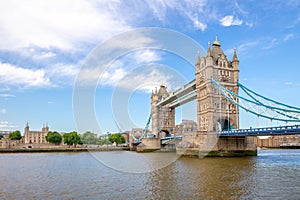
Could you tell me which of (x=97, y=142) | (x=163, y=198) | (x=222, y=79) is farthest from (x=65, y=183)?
(x=97, y=142)

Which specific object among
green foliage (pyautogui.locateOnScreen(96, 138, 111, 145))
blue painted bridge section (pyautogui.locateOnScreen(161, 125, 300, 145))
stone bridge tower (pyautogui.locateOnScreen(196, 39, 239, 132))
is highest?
stone bridge tower (pyautogui.locateOnScreen(196, 39, 239, 132))

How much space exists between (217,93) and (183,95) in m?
15.2

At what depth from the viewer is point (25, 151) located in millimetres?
58438

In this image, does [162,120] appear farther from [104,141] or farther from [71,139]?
[104,141]

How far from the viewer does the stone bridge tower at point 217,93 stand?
3831 cm

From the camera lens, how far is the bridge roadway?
4727cm

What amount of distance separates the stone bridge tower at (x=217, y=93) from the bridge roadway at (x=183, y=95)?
Result: 20.3 ft

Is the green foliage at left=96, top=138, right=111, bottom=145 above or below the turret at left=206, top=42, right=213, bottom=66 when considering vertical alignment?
below

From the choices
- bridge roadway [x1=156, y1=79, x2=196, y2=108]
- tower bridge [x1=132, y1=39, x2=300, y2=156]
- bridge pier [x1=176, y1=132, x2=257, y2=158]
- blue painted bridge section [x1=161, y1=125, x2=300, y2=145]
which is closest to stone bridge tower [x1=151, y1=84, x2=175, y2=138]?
bridge roadway [x1=156, y1=79, x2=196, y2=108]

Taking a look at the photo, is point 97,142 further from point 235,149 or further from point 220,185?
point 220,185

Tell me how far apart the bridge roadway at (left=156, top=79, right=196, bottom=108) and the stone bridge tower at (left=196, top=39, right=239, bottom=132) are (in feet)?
20.3

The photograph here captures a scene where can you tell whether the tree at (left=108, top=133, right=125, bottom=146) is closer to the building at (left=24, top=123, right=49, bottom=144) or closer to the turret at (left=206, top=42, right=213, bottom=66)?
the building at (left=24, top=123, right=49, bottom=144)

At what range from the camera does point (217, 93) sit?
38875 mm

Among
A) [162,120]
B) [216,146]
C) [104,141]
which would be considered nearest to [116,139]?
[104,141]
